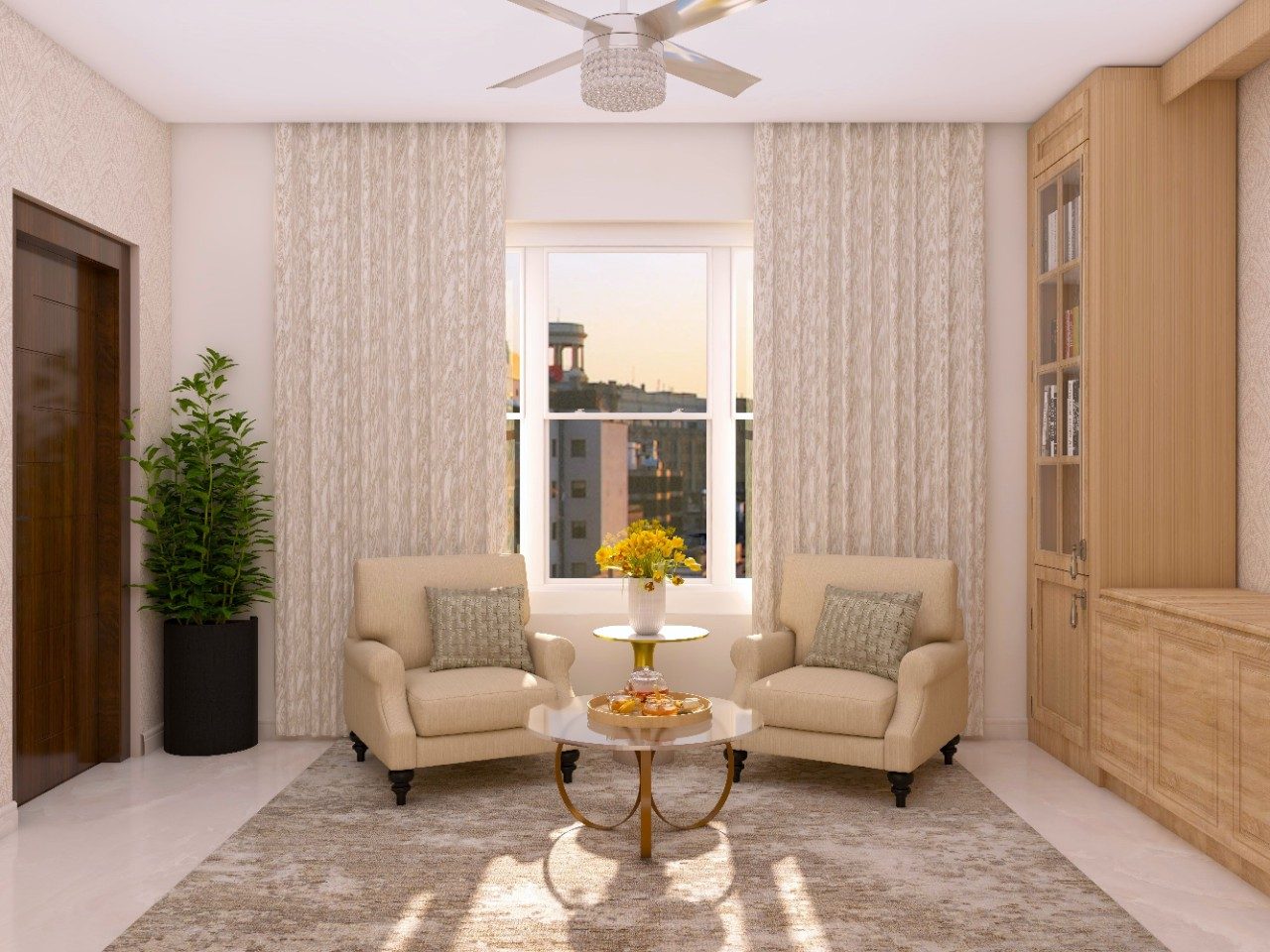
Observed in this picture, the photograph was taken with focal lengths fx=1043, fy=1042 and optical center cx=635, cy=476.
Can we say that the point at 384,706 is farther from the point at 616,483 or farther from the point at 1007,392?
the point at 1007,392

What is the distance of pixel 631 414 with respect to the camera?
5383 mm

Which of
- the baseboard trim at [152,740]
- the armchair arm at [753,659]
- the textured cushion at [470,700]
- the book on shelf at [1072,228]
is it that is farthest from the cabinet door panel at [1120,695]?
the baseboard trim at [152,740]

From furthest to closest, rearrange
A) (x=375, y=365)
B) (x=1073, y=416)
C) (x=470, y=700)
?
(x=375, y=365)
(x=1073, y=416)
(x=470, y=700)

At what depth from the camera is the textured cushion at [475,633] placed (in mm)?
4457

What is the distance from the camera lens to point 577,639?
518 centimetres

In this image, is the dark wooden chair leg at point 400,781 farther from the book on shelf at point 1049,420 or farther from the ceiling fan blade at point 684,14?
the book on shelf at point 1049,420

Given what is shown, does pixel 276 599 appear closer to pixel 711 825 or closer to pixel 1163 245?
pixel 711 825

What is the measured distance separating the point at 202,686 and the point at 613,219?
2.95m

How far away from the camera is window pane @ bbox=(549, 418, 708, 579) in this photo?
5.39 metres

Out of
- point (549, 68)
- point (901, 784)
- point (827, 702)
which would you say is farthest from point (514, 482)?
point (549, 68)

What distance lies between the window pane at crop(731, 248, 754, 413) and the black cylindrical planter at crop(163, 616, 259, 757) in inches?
106

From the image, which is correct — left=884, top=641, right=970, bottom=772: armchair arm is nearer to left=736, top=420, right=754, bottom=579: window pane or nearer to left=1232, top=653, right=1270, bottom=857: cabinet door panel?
left=1232, top=653, right=1270, bottom=857: cabinet door panel

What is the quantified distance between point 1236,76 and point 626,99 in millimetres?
2786

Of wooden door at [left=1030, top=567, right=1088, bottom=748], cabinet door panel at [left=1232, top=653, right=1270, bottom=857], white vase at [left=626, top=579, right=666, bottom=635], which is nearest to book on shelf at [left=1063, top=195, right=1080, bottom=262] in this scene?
wooden door at [left=1030, top=567, right=1088, bottom=748]
